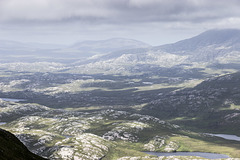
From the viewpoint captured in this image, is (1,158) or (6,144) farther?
(6,144)

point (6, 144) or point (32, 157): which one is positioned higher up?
point (6, 144)

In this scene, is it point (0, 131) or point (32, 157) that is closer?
point (32, 157)

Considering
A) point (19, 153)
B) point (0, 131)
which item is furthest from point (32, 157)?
point (0, 131)

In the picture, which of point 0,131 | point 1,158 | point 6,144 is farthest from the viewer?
point 0,131

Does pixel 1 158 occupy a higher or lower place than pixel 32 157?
higher

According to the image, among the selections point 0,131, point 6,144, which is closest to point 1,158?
point 6,144

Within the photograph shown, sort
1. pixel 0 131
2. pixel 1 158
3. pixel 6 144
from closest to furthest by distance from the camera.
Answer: pixel 1 158
pixel 6 144
pixel 0 131

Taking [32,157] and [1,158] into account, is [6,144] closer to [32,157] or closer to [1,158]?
[32,157]

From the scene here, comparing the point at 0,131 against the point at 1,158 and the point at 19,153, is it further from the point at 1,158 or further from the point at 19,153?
the point at 1,158
